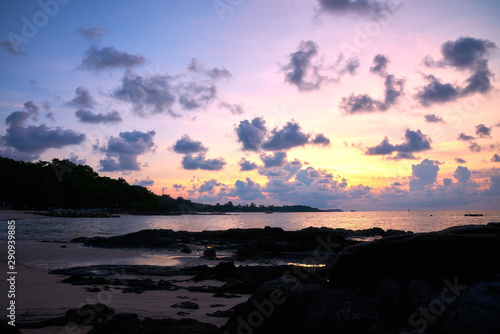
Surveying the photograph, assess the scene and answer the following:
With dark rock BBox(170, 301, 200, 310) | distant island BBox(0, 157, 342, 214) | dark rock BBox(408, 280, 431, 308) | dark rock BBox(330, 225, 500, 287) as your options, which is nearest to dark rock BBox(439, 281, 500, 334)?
dark rock BBox(408, 280, 431, 308)

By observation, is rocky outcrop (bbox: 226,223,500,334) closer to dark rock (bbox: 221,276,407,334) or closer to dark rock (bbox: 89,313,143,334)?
dark rock (bbox: 221,276,407,334)

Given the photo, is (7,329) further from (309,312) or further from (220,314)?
(309,312)

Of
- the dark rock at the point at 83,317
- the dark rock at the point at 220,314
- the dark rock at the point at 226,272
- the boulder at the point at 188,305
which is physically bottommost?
the dark rock at the point at 226,272

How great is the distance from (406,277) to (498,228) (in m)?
2.05

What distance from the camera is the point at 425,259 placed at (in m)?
6.52

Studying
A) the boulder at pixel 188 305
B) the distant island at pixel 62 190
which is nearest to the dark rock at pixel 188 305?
the boulder at pixel 188 305

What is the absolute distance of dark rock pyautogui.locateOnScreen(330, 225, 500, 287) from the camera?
6188mm

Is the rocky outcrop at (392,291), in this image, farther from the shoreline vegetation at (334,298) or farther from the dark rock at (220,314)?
the dark rock at (220,314)

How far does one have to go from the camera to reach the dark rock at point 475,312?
4.08 metres

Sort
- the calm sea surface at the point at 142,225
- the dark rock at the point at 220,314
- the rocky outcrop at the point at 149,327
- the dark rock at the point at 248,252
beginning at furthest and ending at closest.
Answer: the calm sea surface at the point at 142,225 → the dark rock at the point at 248,252 → the dark rock at the point at 220,314 → the rocky outcrop at the point at 149,327

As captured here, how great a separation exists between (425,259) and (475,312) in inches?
91.2

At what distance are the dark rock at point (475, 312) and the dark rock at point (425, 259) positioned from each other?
185 centimetres

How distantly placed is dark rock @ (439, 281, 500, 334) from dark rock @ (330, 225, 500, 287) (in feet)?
6.07

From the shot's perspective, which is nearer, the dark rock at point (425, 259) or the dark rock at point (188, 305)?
the dark rock at point (425, 259)
